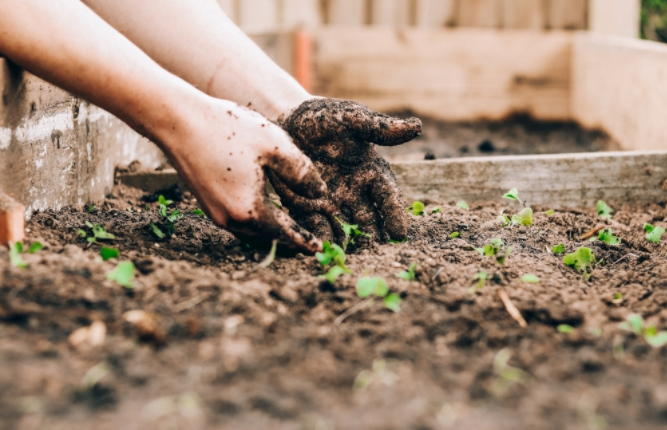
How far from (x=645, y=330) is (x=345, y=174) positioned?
2.89 ft

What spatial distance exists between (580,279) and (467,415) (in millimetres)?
743

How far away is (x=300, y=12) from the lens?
492cm

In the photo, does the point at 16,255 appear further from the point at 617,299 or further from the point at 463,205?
the point at 463,205

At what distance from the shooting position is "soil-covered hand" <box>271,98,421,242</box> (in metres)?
1.65

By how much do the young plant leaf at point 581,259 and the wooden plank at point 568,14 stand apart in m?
3.43

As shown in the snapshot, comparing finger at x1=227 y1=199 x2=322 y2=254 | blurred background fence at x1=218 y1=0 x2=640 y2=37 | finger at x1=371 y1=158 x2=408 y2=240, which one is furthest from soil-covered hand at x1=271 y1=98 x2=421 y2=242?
blurred background fence at x1=218 y1=0 x2=640 y2=37

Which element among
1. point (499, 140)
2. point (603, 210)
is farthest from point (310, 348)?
Result: point (499, 140)

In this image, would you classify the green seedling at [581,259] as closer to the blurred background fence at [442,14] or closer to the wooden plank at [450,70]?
the wooden plank at [450,70]

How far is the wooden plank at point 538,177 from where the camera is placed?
225 centimetres

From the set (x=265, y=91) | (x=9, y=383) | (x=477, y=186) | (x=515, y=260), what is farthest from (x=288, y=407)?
(x=477, y=186)

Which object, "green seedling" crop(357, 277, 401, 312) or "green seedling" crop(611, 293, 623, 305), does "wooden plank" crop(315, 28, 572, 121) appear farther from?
"green seedling" crop(357, 277, 401, 312)

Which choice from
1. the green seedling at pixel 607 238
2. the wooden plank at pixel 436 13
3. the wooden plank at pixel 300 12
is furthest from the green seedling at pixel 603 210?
the wooden plank at pixel 300 12

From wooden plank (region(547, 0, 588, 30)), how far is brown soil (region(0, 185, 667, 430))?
11.3 ft

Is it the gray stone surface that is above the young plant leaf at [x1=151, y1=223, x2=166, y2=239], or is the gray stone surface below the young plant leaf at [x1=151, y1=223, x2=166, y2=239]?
above
